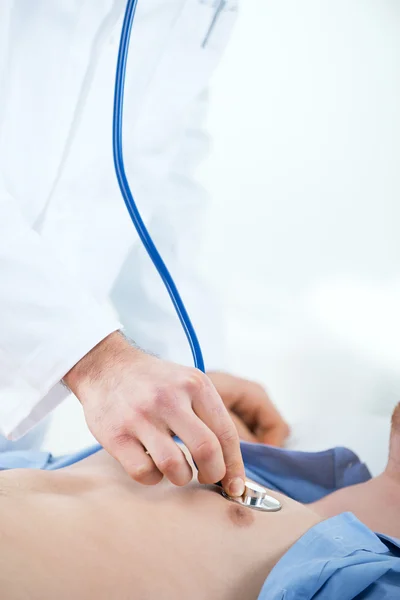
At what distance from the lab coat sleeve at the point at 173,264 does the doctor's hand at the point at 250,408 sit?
124 mm

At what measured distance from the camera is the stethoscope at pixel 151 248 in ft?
2.69

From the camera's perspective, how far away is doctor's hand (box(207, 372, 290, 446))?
1203 mm

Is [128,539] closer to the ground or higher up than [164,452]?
closer to the ground

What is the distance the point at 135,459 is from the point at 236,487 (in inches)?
5.5

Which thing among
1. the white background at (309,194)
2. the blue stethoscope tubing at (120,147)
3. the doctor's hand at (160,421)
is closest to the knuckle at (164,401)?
the doctor's hand at (160,421)

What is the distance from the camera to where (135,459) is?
2.29 feet

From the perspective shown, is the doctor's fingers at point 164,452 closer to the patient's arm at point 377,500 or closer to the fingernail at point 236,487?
the fingernail at point 236,487

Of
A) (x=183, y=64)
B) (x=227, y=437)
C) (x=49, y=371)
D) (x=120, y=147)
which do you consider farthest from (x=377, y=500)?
(x=183, y=64)

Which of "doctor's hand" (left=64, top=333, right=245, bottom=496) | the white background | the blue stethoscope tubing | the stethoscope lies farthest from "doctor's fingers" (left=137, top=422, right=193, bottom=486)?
the white background

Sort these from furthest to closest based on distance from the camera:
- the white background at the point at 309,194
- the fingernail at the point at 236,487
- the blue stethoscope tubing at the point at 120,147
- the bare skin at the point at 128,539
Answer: the white background at the point at 309,194 < the blue stethoscope tubing at the point at 120,147 < the fingernail at the point at 236,487 < the bare skin at the point at 128,539

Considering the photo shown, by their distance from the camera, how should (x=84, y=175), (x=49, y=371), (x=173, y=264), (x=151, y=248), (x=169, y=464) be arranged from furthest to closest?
(x=173, y=264) → (x=84, y=175) → (x=151, y=248) → (x=49, y=371) → (x=169, y=464)

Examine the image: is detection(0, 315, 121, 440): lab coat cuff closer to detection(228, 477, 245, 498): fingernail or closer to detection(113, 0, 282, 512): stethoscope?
detection(113, 0, 282, 512): stethoscope

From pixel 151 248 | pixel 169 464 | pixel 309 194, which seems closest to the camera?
pixel 169 464

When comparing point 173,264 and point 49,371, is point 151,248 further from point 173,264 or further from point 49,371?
point 173,264
